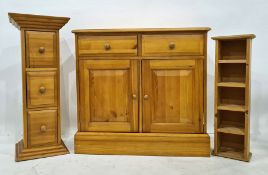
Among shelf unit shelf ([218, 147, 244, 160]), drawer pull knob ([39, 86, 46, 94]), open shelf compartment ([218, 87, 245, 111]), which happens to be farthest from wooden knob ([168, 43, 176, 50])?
drawer pull knob ([39, 86, 46, 94])

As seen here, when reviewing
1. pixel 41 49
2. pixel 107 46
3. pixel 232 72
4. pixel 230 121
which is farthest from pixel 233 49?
pixel 41 49

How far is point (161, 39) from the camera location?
7.32ft

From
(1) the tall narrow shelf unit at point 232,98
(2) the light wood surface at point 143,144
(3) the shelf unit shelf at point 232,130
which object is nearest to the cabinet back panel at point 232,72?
(1) the tall narrow shelf unit at point 232,98

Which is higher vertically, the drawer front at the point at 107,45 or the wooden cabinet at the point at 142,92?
the drawer front at the point at 107,45

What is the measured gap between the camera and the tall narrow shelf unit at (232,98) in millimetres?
2139

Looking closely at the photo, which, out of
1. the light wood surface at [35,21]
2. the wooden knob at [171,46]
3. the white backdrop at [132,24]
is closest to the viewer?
the light wood surface at [35,21]

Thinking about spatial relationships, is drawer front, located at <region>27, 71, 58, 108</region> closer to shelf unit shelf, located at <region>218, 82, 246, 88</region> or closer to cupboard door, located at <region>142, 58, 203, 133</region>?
cupboard door, located at <region>142, 58, 203, 133</region>

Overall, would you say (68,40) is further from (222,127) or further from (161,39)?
(222,127)

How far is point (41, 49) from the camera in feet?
7.24

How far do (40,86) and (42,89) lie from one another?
27mm

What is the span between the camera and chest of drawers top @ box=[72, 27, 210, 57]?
220 centimetres

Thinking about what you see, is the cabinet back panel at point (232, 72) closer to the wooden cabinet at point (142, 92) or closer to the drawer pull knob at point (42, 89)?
the wooden cabinet at point (142, 92)

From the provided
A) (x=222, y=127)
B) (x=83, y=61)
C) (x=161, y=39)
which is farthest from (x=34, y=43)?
(x=222, y=127)

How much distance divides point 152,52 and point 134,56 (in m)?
0.13
